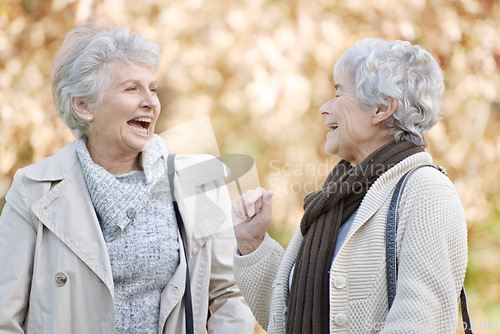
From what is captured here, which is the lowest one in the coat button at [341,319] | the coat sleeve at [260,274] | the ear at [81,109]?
the coat button at [341,319]

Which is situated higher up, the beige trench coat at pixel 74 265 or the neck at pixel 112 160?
Answer: the neck at pixel 112 160

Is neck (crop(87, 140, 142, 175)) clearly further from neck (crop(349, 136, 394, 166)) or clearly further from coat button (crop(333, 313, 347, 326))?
coat button (crop(333, 313, 347, 326))

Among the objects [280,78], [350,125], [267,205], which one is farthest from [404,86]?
[280,78]

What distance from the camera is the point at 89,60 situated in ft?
7.13

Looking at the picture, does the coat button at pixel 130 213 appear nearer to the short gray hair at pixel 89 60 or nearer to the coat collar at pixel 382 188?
the short gray hair at pixel 89 60

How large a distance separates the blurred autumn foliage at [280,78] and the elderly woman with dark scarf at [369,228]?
1576 mm

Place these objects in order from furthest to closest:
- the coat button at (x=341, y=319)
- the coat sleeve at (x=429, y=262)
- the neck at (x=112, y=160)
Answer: the neck at (x=112, y=160) < the coat button at (x=341, y=319) < the coat sleeve at (x=429, y=262)

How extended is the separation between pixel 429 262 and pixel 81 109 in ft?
4.72

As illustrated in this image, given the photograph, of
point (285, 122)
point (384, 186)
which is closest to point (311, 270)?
point (384, 186)

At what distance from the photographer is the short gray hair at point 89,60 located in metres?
2.18

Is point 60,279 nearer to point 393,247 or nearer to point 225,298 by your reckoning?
point 225,298

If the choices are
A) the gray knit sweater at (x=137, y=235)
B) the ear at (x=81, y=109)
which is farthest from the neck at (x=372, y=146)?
the ear at (x=81, y=109)

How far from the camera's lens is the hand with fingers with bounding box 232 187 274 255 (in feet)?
6.28

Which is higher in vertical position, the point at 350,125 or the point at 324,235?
the point at 350,125
